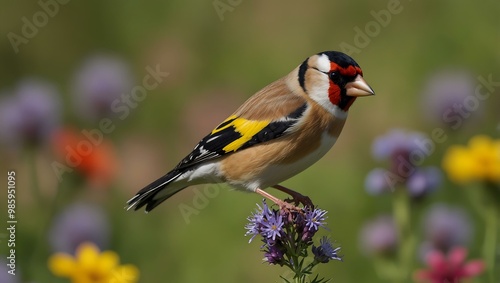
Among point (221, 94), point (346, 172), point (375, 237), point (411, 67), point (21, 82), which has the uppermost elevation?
point (21, 82)

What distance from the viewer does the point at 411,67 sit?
557 centimetres

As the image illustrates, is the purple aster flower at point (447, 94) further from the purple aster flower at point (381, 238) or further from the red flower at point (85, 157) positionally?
the red flower at point (85, 157)

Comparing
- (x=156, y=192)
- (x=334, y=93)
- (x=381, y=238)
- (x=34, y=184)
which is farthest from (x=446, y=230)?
(x=34, y=184)

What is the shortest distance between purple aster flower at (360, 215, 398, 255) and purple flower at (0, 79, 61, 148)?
1522 millimetres

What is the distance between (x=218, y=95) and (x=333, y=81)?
2.26 meters

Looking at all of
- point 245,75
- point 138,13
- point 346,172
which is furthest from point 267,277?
point 138,13

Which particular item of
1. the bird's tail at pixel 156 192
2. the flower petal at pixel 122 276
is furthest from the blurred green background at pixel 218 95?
the flower petal at pixel 122 276

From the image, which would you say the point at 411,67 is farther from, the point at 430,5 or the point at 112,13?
the point at 112,13

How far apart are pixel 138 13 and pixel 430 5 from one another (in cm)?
179

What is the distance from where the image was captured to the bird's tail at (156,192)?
3068 mm

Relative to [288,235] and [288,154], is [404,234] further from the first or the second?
[288,235]

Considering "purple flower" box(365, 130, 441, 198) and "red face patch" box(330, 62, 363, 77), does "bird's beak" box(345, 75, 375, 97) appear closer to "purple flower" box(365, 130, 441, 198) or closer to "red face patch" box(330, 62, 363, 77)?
"red face patch" box(330, 62, 363, 77)

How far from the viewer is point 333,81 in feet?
10.2

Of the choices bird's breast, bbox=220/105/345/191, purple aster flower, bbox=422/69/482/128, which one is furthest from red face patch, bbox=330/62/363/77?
purple aster flower, bbox=422/69/482/128
